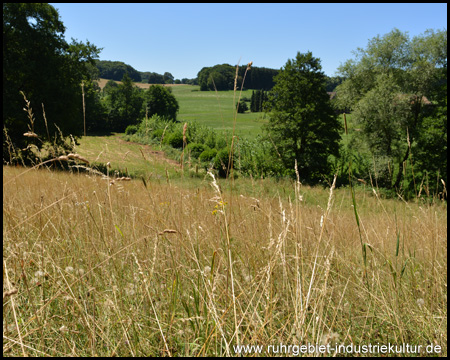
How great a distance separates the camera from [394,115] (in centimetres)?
1877

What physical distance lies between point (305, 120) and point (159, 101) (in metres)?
27.6

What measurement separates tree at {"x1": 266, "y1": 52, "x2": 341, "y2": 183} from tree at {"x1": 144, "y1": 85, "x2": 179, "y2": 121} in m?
23.5

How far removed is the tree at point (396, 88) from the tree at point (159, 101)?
27169 millimetres

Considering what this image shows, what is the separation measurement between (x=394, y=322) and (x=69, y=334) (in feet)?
4.99

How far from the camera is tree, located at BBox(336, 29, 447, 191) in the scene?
18.5 metres

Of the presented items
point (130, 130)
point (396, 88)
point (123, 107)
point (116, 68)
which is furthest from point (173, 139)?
point (116, 68)

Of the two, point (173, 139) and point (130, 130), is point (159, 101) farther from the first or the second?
point (173, 139)

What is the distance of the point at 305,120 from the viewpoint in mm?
20547

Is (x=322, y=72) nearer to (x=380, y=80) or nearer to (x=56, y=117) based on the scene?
(x=380, y=80)

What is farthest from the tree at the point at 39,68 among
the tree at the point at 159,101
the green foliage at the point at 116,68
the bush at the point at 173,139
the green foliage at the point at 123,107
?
the green foliage at the point at 116,68

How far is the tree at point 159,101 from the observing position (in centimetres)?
4250

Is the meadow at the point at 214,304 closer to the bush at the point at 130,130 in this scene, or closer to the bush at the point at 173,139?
the bush at the point at 173,139

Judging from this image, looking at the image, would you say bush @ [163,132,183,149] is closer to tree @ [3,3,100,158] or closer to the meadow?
tree @ [3,3,100,158]

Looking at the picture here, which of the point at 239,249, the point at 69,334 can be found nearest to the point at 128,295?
the point at 69,334
